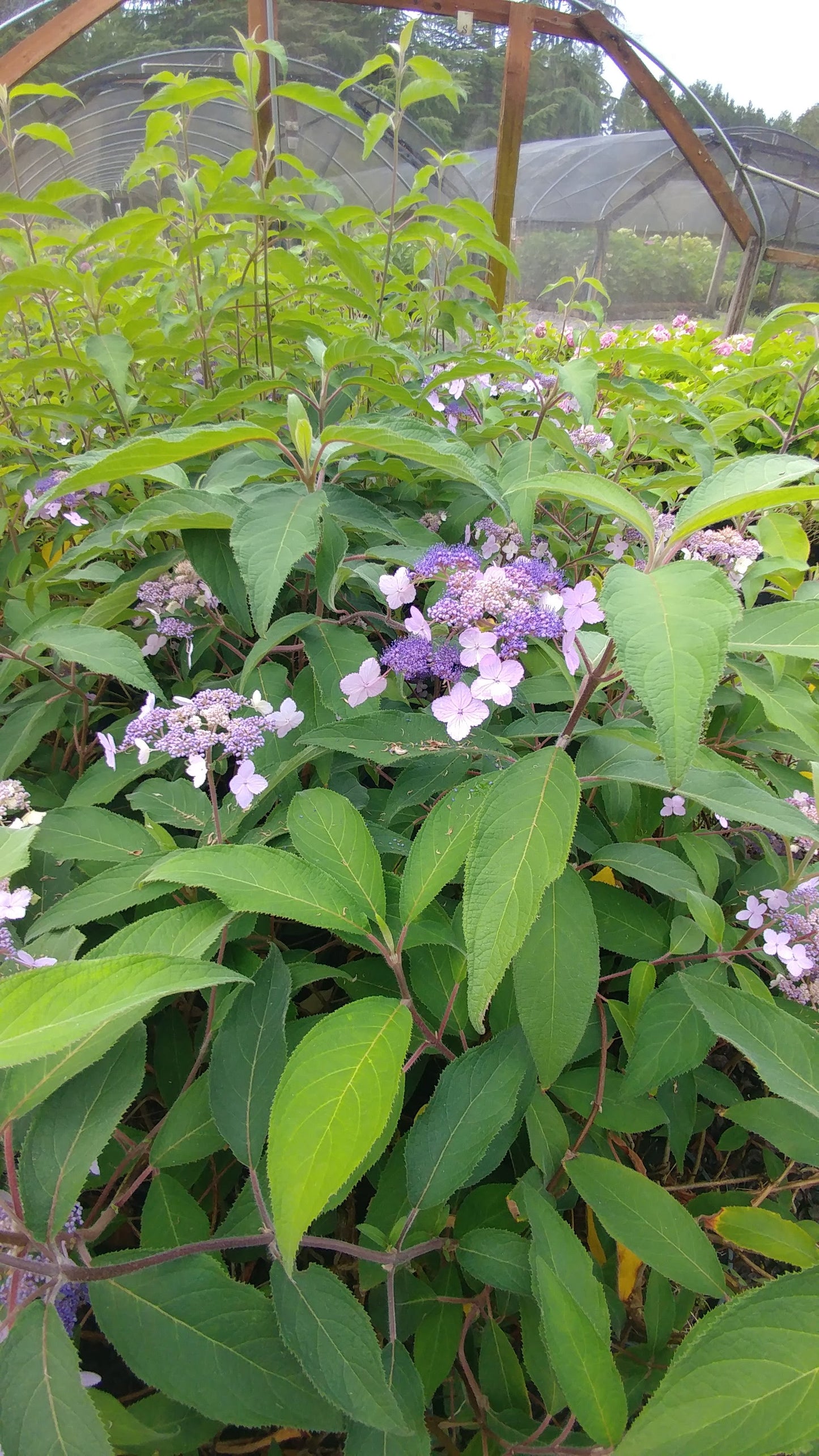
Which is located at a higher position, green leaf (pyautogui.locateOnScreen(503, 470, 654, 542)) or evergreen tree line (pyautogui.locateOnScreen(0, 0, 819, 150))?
evergreen tree line (pyautogui.locateOnScreen(0, 0, 819, 150))

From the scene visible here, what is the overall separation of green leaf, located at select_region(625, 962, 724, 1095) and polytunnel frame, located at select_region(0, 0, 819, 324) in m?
2.53

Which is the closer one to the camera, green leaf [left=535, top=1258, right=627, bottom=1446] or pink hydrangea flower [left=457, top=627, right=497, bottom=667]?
green leaf [left=535, top=1258, right=627, bottom=1446]

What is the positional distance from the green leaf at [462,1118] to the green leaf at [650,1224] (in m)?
0.11

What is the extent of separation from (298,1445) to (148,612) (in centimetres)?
123

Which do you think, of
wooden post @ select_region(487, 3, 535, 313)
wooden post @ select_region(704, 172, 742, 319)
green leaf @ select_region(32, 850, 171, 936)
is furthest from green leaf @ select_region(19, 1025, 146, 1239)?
wooden post @ select_region(704, 172, 742, 319)

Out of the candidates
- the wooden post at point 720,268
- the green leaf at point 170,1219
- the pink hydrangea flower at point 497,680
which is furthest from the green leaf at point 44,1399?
the wooden post at point 720,268

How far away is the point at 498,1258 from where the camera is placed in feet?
2.52

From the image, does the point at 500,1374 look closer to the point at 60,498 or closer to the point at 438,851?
the point at 438,851

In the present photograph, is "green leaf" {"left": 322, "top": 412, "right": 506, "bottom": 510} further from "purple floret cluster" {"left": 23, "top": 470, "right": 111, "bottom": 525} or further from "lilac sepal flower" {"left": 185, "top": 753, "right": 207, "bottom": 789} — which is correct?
"purple floret cluster" {"left": 23, "top": 470, "right": 111, "bottom": 525}

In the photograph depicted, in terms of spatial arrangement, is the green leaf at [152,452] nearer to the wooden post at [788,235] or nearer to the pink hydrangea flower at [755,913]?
the pink hydrangea flower at [755,913]

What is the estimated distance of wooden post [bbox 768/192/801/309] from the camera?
9.03 m

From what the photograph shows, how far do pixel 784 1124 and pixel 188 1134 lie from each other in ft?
2.25

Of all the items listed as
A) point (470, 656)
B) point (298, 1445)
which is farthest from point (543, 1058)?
point (298, 1445)

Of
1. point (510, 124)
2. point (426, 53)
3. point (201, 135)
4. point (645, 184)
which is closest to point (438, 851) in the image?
→ point (510, 124)
